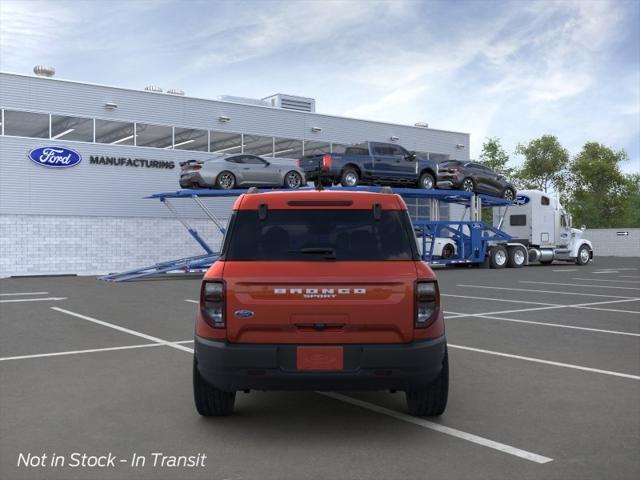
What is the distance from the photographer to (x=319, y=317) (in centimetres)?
455

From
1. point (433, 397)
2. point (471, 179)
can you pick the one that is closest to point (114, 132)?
point (471, 179)

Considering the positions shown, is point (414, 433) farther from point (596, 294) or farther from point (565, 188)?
point (565, 188)

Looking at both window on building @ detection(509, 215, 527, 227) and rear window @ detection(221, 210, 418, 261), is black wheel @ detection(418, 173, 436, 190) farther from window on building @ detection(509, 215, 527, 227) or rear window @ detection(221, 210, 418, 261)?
rear window @ detection(221, 210, 418, 261)

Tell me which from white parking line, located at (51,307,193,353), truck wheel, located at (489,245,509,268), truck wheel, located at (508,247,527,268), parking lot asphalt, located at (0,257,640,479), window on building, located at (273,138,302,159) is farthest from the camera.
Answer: window on building, located at (273,138,302,159)

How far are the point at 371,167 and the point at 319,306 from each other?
1985 centimetres

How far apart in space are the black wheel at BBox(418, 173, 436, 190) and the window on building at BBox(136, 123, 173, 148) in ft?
36.8

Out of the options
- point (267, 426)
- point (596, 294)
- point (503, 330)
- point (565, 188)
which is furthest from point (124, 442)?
point (565, 188)

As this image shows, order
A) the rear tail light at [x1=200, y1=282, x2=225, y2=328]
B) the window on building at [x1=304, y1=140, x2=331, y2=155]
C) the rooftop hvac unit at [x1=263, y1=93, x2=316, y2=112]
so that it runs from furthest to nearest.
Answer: the rooftop hvac unit at [x1=263, y1=93, x2=316, y2=112] < the window on building at [x1=304, y1=140, x2=331, y2=155] < the rear tail light at [x1=200, y1=282, x2=225, y2=328]

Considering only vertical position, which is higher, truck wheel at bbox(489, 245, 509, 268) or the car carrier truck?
the car carrier truck

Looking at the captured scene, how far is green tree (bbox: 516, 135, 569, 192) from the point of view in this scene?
7000cm

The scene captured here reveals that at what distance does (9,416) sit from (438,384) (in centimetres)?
339

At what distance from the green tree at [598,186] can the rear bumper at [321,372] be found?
69.8 metres

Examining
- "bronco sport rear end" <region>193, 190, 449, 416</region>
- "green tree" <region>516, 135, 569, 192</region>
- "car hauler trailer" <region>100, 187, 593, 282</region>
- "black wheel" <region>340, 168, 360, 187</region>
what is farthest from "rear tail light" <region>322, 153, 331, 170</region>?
"green tree" <region>516, 135, 569, 192</region>

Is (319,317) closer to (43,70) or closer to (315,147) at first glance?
(43,70)
